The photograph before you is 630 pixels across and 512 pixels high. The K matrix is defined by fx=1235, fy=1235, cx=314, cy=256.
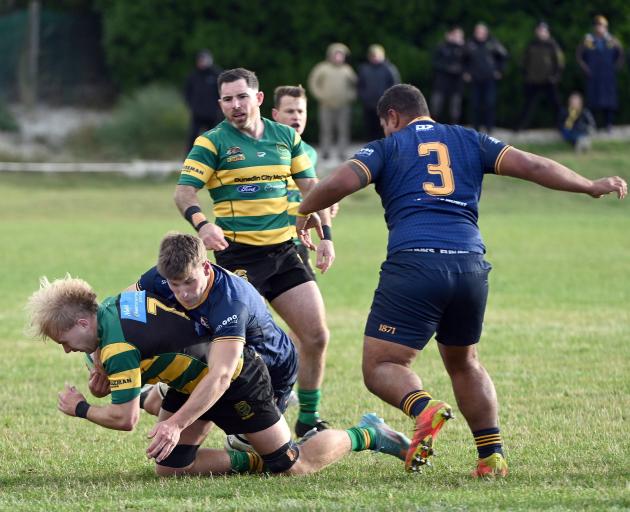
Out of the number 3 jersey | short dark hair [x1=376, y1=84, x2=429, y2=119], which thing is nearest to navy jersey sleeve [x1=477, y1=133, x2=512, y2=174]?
the number 3 jersey

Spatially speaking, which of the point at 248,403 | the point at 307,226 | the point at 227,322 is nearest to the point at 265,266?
the point at 307,226

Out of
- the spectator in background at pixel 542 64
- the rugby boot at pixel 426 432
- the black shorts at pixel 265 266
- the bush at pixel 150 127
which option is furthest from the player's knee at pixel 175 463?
the bush at pixel 150 127

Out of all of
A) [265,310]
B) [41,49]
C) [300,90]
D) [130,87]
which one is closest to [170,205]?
[130,87]

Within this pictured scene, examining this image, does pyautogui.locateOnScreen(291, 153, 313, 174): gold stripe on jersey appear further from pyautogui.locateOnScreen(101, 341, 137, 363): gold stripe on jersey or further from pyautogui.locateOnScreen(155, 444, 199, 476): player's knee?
pyautogui.locateOnScreen(101, 341, 137, 363): gold stripe on jersey

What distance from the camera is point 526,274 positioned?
1619 centimetres

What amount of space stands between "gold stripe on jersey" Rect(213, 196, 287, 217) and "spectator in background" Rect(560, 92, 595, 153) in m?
19.3

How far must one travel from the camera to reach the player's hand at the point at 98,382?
6418 mm

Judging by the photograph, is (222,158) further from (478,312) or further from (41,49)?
(41,49)

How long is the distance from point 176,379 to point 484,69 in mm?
20336

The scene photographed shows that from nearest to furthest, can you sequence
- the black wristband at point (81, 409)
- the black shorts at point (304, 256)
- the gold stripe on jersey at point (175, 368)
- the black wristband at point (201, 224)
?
the black wristband at point (81, 409) < the gold stripe on jersey at point (175, 368) < the black wristband at point (201, 224) < the black shorts at point (304, 256)

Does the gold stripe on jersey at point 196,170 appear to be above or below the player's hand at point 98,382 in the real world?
above

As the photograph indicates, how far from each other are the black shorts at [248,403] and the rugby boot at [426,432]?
92 centimetres

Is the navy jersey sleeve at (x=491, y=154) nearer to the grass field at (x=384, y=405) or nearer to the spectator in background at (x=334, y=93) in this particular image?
the grass field at (x=384, y=405)

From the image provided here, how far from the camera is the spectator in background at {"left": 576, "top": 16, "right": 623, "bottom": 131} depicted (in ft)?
85.2
